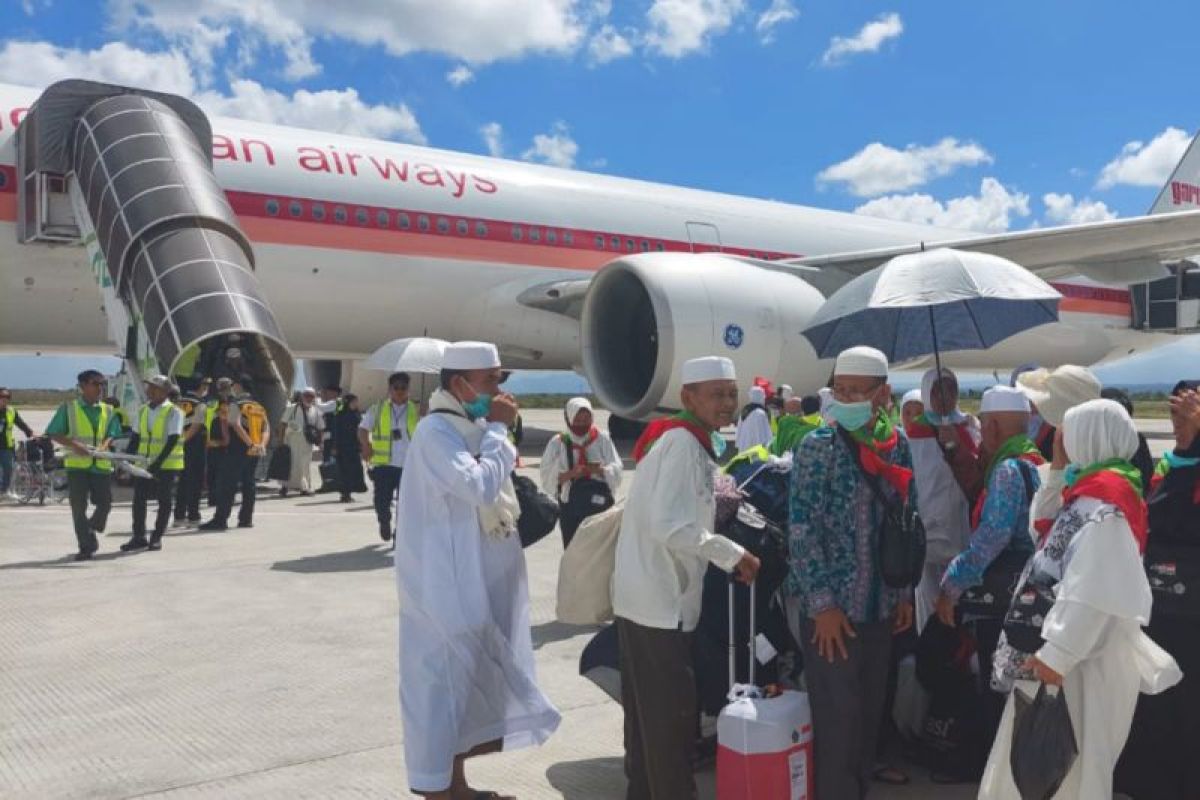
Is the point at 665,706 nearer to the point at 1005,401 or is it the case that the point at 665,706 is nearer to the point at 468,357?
the point at 468,357

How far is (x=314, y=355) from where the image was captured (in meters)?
13.3

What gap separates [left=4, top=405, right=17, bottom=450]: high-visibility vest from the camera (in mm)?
10258

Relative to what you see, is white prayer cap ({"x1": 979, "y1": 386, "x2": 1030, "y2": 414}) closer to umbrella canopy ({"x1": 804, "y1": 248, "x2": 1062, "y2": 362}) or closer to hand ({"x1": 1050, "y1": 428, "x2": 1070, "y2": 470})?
hand ({"x1": 1050, "y1": 428, "x2": 1070, "y2": 470})

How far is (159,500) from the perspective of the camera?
24.7 feet

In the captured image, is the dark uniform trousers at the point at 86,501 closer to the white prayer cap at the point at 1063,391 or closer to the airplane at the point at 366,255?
the airplane at the point at 366,255

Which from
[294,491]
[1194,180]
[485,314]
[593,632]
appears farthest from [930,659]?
[1194,180]

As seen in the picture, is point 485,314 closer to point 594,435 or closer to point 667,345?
point 667,345

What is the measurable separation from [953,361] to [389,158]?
976 centimetres

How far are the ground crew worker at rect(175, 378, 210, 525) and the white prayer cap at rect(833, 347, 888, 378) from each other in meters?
6.75

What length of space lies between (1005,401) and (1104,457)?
3.11 feet

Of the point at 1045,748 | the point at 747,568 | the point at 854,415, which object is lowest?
the point at 1045,748

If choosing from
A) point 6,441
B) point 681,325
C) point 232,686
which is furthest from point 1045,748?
point 6,441

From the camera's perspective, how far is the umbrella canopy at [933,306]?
14.6 feet

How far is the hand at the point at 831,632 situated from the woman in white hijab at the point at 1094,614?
0.42 m
